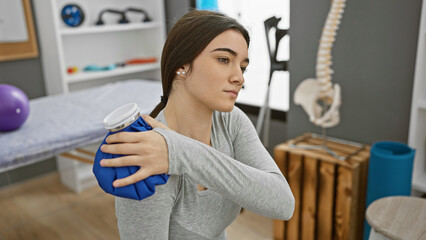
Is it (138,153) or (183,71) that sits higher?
(183,71)

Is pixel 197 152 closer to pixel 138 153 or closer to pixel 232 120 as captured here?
pixel 138 153

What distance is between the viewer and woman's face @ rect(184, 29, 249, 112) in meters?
0.80

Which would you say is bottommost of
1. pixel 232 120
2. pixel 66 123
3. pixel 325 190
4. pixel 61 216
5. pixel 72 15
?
pixel 61 216

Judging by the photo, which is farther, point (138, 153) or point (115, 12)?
point (115, 12)

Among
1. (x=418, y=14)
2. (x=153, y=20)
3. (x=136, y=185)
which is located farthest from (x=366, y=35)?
(x=153, y=20)

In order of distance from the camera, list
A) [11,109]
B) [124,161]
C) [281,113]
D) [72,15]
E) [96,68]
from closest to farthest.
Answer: [124,161]
[11,109]
[281,113]
[72,15]
[96,68]

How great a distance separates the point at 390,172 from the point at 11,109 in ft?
5.55

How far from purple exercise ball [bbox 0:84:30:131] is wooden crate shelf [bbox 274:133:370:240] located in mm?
1269

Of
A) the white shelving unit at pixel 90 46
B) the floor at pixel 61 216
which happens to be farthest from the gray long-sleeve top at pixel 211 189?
the white shelving unit at pixel 90 46

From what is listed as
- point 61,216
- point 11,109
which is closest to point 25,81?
point 61,216

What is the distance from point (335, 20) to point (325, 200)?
848 millimetres

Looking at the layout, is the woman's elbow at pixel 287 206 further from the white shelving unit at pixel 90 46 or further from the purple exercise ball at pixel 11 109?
the white shelving unit at pixel 90 46

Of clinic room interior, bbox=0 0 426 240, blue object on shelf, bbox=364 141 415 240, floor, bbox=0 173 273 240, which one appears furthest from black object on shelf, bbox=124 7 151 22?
blue object on shelf, bbox=364 141 415 240

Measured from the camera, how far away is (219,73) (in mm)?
807
